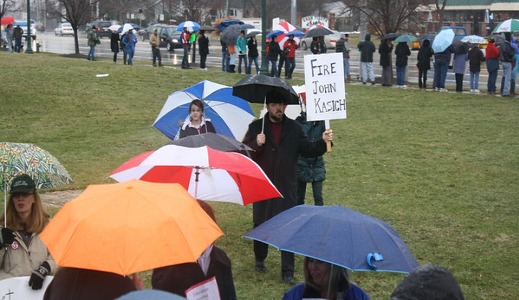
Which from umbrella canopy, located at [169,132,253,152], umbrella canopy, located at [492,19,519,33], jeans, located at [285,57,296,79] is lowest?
umbrella canopy, located at [169,132,253,152]

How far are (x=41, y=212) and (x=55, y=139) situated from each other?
1095 cm

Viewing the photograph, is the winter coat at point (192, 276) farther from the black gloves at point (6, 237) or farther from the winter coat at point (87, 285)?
the black gloves at point (6, 237)

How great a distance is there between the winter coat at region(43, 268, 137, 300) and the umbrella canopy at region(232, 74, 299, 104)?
3.95 metres

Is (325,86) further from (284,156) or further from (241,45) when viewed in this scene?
(241,45)

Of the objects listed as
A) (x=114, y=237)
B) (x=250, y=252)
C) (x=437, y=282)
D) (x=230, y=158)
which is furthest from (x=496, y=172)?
(x=437, y=282)

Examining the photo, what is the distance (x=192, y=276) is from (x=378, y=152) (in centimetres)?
1108

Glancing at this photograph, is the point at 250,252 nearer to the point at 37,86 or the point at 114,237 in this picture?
the point at 114,237

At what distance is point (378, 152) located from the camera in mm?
15914

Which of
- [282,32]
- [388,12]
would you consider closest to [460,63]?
[388,12]

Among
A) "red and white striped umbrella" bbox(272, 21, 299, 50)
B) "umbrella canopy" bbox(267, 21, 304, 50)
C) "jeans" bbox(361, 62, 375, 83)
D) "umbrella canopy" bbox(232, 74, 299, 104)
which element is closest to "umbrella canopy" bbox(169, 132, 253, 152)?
"umbrella canopy" bbox(232, 74, 299, 104)

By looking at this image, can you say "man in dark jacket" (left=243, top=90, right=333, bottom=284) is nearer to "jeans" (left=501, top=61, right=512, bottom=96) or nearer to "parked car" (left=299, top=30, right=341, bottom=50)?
"jeans" (left=501, top=61, right=512, bottom=96)

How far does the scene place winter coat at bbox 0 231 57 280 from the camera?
634 cm

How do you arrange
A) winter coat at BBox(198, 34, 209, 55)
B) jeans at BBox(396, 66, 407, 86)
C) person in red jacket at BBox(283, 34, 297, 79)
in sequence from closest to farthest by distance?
jeans at BBox(396, 66, 407, 86), person in red jacket at BBox(283, 34, 297, 79), winter coat at BBox(198, 34, 209, 55)

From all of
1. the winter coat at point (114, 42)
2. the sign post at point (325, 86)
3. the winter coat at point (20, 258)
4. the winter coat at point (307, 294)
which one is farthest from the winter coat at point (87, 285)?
the winter coat at point (114, 42)
